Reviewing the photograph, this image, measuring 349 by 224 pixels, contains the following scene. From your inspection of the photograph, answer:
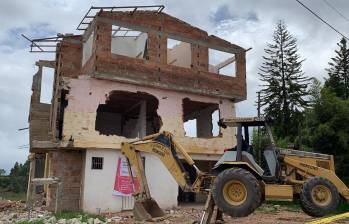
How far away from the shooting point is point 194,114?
90.8ft

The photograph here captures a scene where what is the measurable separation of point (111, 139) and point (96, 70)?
3369 mm

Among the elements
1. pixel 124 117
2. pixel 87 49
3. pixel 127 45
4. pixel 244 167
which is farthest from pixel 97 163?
pixel 244 167

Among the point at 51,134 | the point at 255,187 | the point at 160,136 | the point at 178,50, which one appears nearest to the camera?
the point at 255,187

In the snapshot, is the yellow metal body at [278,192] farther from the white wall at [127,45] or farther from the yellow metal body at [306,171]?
the white wall at [127,45]

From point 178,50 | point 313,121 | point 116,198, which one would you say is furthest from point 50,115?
point 313,121

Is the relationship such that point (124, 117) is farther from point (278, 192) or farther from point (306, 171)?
point (278, 192)

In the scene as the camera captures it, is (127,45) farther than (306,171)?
Yes

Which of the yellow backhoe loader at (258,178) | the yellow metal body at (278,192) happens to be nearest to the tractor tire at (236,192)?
the yellow backhoe loader at (258,178)

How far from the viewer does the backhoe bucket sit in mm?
12789

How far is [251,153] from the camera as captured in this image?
10797 millimetres

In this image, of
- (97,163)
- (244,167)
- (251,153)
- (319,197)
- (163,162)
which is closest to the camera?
(319,197)

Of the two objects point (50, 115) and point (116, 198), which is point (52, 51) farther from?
point (116, 198)

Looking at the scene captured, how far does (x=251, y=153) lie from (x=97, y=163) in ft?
34.4

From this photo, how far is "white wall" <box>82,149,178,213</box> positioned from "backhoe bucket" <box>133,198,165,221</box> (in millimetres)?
6572
